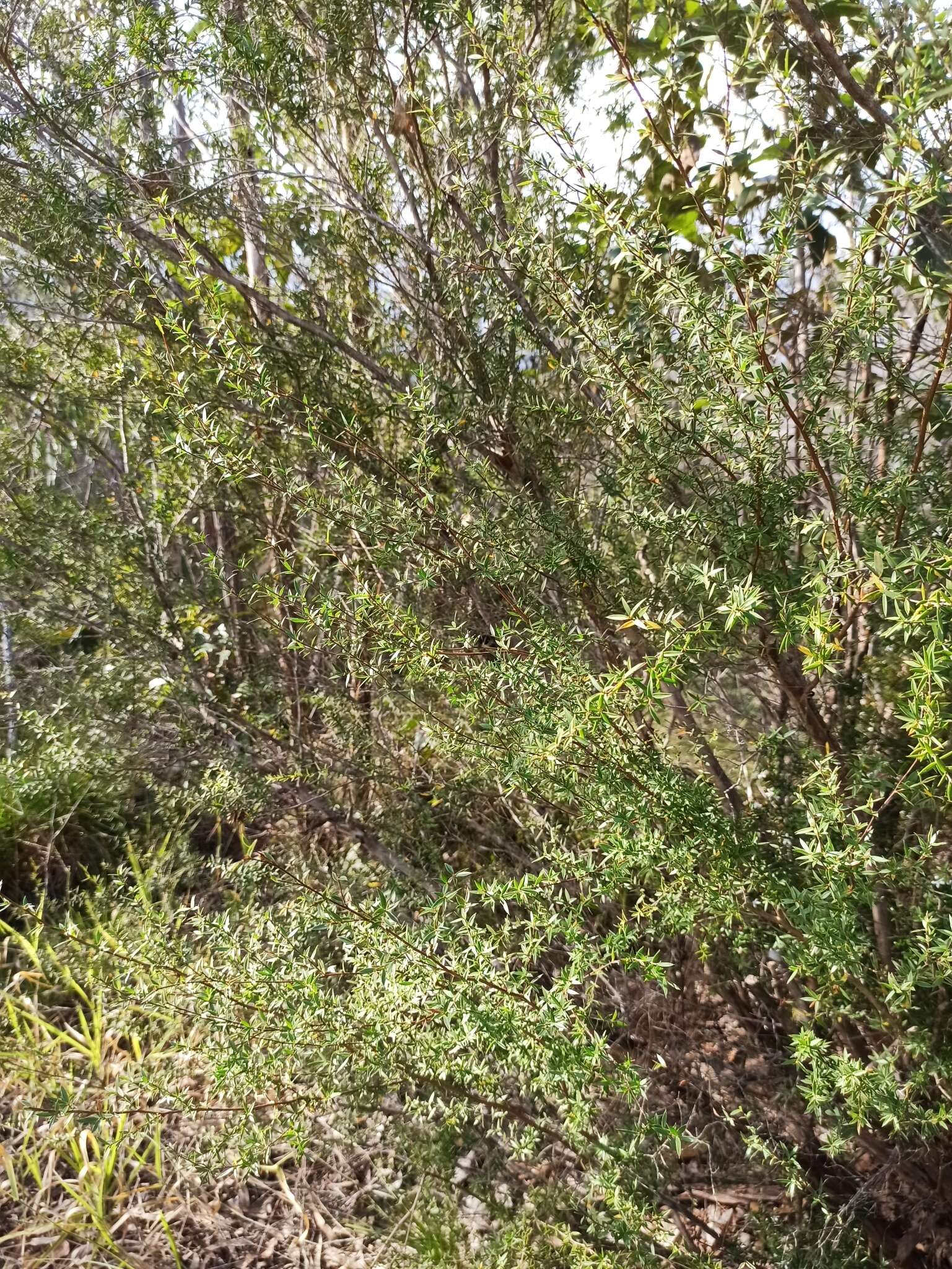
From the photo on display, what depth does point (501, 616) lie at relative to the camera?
2.32 m

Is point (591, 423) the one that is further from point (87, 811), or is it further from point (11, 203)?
point (87, 811)

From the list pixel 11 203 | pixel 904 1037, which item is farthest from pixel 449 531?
pixel 11 203

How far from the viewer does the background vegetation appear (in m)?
1.57

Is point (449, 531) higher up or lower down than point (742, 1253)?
higher up

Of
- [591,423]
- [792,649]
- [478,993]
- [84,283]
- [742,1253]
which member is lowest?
[742,1253]

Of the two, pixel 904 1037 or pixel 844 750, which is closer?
pixel 904 1037

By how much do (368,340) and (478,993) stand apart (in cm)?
179

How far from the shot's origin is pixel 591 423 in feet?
6.77

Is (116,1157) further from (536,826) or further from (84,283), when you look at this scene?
(84,283)

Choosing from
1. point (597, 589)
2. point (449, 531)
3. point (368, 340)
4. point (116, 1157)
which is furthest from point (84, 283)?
point (116, 1157)

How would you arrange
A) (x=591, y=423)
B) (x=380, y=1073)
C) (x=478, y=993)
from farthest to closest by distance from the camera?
(x=591, y=423) < (x=380, y=1073) < (x=478, y=993)

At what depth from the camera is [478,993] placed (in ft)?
5.52

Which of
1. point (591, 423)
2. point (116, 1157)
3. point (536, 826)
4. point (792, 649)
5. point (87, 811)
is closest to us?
point (792, 649)

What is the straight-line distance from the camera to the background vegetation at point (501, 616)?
1566 mm
